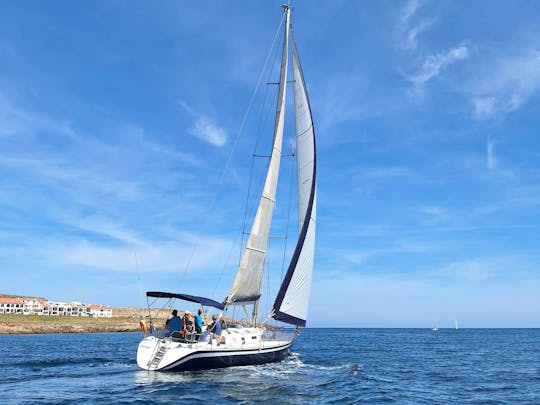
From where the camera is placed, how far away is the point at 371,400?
17828 mm

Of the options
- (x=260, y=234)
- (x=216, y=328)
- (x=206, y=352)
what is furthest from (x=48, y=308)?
(x=206, y=352)

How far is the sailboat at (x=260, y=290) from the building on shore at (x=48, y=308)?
129014mm

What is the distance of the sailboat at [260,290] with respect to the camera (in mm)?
20891

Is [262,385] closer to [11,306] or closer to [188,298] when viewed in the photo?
[188,298]

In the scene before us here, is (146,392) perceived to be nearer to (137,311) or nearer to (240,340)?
(240,340)

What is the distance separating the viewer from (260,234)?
87.0ft

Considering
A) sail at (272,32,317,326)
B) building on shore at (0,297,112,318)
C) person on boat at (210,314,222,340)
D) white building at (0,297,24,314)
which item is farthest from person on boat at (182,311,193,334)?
white building at (0,297,24,314)

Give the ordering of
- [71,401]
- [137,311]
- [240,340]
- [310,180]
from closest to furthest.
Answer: [71,401] < [240,340] < [310,180] < [137,311]

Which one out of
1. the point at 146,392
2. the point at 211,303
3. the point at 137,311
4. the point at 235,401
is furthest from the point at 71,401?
the point at 137,311

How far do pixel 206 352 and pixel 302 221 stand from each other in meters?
9.33

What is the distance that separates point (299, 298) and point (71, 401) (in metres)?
12.7

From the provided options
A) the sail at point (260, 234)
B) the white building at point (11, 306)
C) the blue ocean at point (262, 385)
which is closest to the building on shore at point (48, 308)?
the white building at point (11, 306)

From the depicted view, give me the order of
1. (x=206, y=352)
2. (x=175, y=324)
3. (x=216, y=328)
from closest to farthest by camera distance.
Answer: (x=206, y=352), (x=175, y=324), (x=216, y=328)

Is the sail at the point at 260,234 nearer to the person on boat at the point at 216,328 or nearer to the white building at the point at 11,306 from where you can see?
the person on boat at the point at 216,328
